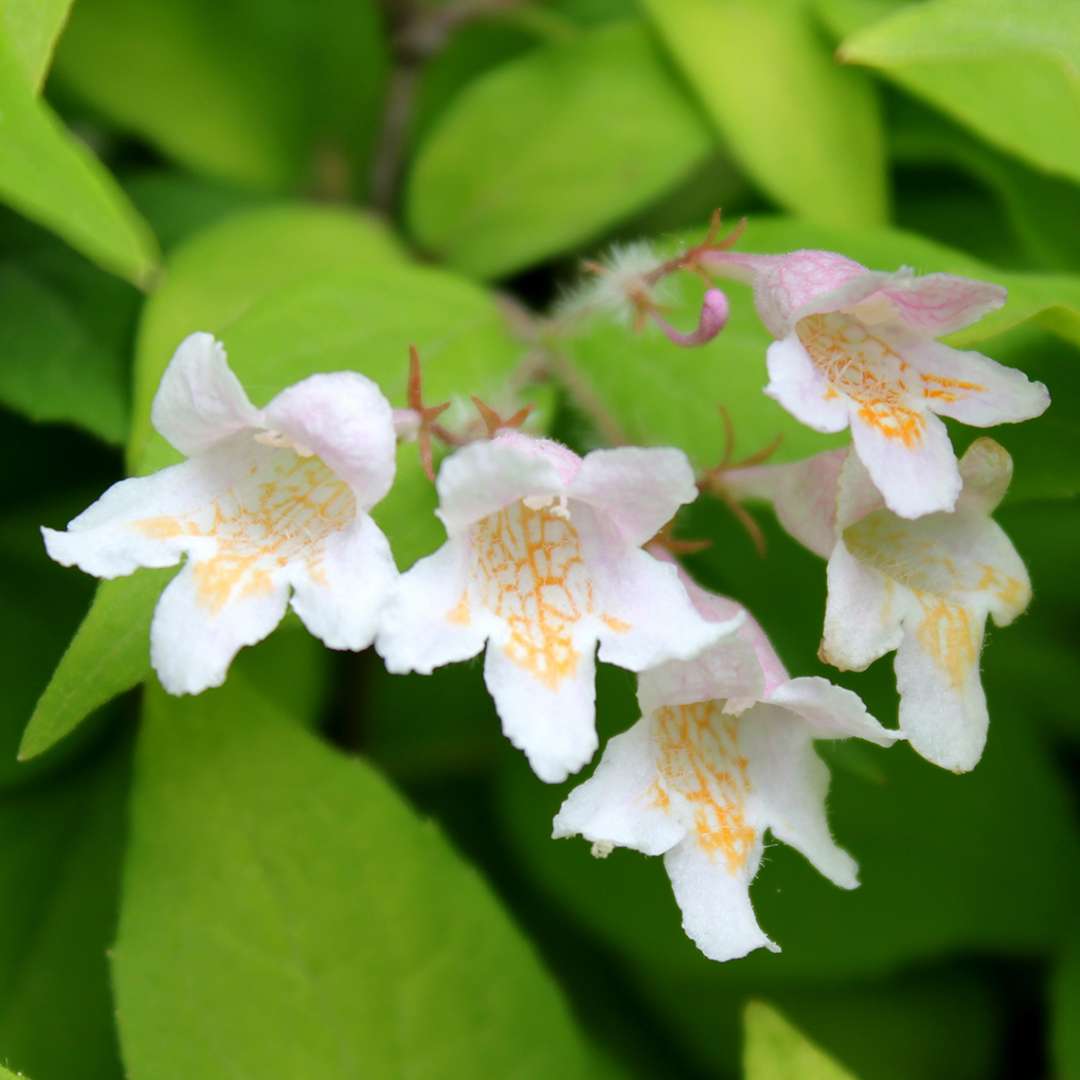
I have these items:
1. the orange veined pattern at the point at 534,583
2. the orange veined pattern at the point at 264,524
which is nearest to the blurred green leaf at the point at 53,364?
the orange veined pattern at the point at 264,524

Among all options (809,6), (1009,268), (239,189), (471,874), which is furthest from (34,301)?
(1009,268)

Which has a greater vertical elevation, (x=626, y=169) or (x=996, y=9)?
(x=996, y=9)

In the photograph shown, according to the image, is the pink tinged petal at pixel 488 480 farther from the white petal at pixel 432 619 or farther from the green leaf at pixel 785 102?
the green leaf at pixel 785 102

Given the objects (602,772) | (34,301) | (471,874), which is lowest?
(471,874)

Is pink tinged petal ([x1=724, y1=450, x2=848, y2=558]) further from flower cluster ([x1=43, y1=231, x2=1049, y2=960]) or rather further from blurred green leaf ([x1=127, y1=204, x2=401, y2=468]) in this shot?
blurred green leaf ([x1=127, y1=204, x2=401, y2=468])

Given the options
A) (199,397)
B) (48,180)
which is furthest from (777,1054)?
(48,180)

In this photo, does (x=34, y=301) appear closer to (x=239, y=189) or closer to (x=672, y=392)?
(x=239, y=189)

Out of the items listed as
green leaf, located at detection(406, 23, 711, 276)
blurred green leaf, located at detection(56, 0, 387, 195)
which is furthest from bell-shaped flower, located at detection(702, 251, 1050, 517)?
blurred green leaf, located at detection(56, 0, 387, 195)
